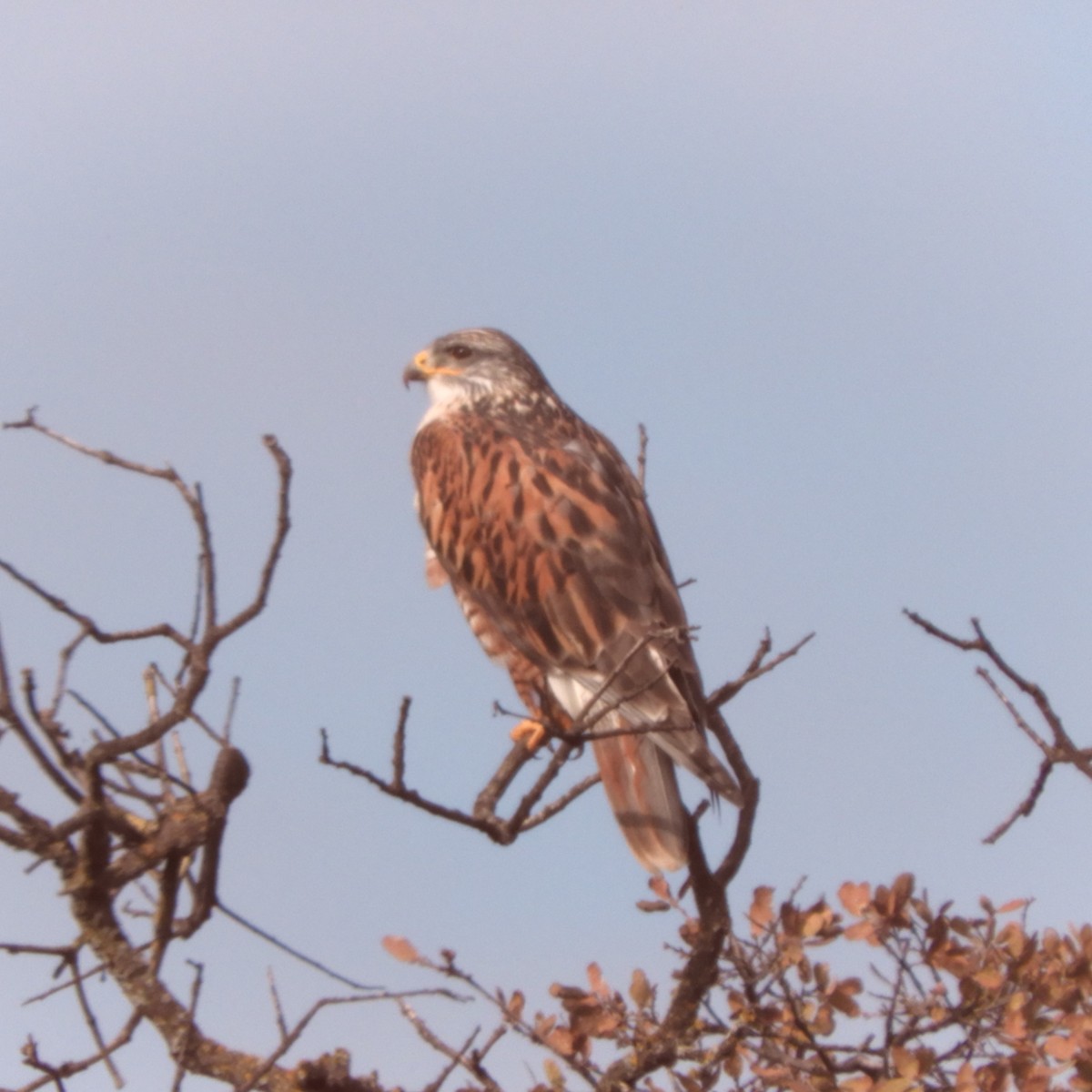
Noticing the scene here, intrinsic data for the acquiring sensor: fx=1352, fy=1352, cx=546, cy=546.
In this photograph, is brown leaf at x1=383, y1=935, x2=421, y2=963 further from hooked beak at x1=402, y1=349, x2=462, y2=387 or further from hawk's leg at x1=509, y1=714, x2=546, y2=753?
hooked beak at x1=402, y1=349, x2=462, y2=387

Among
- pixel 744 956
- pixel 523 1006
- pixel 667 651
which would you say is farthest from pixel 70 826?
pixel 667 651

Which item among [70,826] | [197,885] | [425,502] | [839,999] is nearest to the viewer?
[70,826]

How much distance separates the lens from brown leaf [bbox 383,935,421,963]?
3.42 metres

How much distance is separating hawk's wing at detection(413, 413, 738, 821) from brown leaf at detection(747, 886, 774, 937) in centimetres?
66

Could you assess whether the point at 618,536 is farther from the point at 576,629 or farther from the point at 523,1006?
the point at 523,1006

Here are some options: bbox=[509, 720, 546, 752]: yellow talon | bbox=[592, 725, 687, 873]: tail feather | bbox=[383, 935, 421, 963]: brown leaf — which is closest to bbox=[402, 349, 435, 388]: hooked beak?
bbox=[509, 720, 546, 752]: yellow talon

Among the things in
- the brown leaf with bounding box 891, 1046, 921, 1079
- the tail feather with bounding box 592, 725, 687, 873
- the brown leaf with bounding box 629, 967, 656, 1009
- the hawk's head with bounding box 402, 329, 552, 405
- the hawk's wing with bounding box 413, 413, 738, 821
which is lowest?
the brown leaf with bounding box 891, 1046, 921, 1079

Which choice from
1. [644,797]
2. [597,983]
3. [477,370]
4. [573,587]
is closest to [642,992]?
[597,983]

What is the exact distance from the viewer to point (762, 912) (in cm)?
337

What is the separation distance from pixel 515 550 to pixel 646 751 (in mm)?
1014

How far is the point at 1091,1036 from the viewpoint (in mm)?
2848

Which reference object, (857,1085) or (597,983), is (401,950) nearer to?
(597,983)

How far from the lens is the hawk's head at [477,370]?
233 inches

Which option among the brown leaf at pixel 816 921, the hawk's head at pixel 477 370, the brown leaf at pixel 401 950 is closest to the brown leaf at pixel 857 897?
the brown leaf at pixel 816 921
